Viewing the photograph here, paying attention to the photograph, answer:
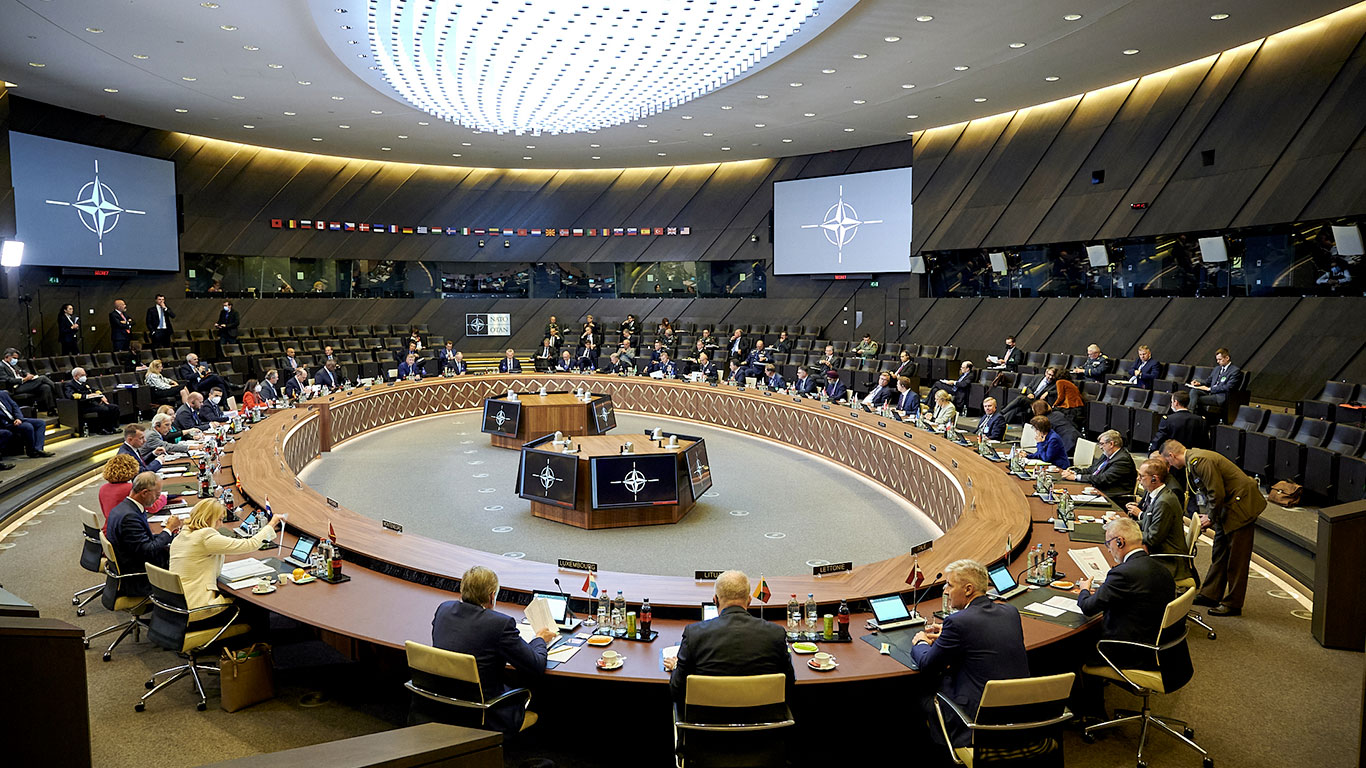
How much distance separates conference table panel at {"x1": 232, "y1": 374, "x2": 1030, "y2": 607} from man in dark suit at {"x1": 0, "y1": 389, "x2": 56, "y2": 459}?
278 centimetres

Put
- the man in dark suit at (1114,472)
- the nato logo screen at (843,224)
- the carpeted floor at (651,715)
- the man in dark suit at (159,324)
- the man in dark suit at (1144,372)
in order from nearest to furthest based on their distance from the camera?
the carpeted floor at (651,715) → the man in dark suit at (1114,472) → the man in dark suit at (1144,372) → the man in dark suit at (159,324) → the nato logo screen at (843,224)

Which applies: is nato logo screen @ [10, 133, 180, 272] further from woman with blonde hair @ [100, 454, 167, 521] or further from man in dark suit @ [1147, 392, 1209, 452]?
man in dark suit @ [1147, 392, 1209, 452]

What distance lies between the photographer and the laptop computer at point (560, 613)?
4.16 meters

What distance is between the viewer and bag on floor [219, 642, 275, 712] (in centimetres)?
436

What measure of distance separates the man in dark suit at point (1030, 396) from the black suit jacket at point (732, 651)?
327 inches

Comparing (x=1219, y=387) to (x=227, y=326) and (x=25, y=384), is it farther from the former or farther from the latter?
(x=227, y=326)

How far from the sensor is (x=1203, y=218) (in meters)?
12.2

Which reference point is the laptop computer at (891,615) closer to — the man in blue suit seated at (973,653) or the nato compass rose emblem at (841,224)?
the man in blue suit seated at (973,653)

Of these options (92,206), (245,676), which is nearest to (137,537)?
(245,676)

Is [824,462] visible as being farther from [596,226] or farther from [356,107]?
[596,226]

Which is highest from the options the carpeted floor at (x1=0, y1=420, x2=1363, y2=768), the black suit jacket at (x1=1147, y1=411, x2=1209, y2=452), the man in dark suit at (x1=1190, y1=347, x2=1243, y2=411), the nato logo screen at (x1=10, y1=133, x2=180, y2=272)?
the nato logo screen at (x1=10, y1=133, x2=180, y2=272)

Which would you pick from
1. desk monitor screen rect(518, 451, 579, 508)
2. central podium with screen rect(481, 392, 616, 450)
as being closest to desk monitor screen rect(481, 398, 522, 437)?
central podium with screen rect(481, 392, 616, 450)

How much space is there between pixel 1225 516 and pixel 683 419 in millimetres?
10359

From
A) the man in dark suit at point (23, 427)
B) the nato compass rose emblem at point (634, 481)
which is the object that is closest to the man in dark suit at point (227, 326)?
the man in dark suit at point (23, 427)
